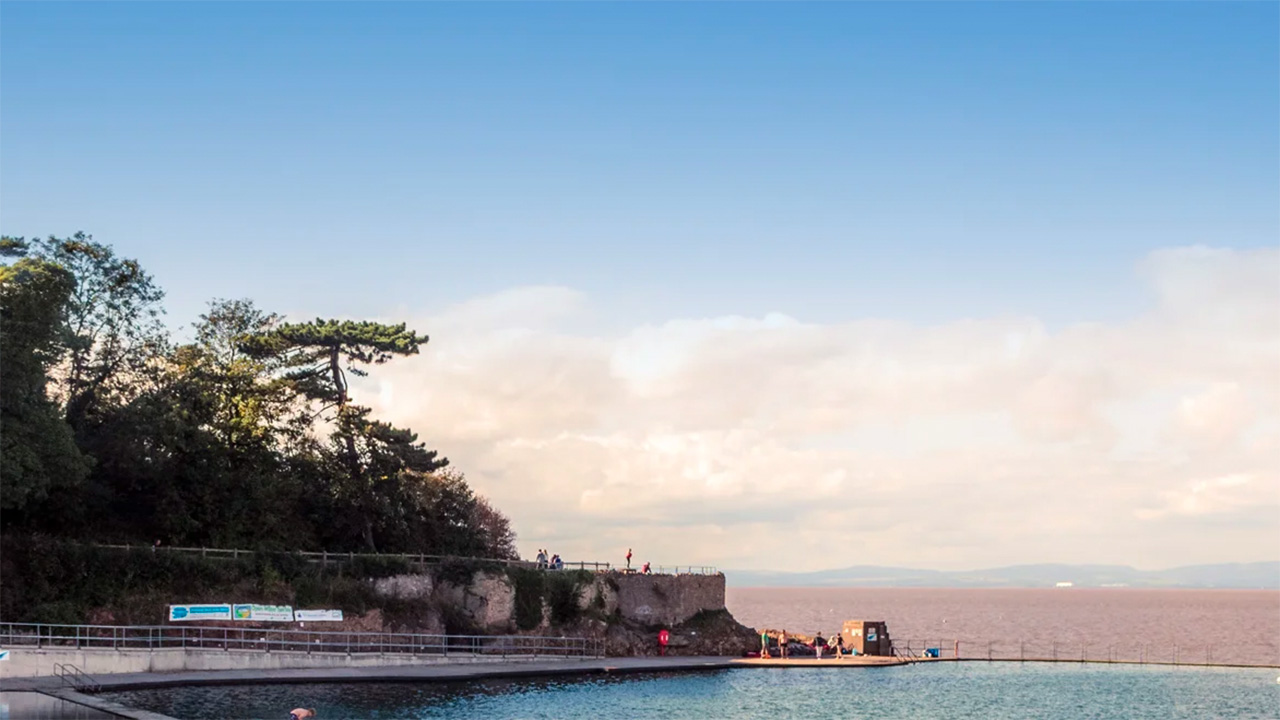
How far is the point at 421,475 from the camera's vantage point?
2603 inches

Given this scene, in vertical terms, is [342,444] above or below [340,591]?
above

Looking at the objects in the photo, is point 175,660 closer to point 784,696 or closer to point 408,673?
point 408,673

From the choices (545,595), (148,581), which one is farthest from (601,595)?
(148,581)

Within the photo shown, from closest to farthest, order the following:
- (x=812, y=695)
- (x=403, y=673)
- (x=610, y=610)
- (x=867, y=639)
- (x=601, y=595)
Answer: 1. (x=403, y=673)
2. (x=812, y=695)
3. (x=601, y=595)
4. (x=610, y=610)
5. (x=867, y=639)

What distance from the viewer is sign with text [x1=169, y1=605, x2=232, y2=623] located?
174ft

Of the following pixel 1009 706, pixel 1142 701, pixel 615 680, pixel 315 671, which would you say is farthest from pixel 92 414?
pixel 1142 701

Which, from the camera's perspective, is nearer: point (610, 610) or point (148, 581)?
point (148, 581)

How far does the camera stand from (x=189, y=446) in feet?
198

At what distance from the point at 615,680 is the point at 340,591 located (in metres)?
13.3

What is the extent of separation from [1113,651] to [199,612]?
70.6 m

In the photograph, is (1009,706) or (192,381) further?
(192,381)

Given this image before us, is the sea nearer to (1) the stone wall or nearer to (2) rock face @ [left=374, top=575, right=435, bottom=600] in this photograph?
(1) the stone wall

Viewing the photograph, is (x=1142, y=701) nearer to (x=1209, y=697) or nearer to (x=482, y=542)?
(x=1209, y=697)

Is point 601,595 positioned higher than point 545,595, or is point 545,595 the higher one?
point 545,595
